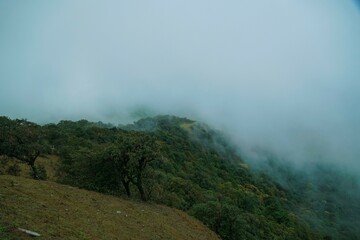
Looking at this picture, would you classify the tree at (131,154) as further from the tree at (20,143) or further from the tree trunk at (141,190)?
the tree at (20,143)

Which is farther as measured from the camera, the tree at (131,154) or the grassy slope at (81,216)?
the tree at (131,154)

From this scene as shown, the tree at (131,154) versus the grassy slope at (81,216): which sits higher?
the tree at (131,154)

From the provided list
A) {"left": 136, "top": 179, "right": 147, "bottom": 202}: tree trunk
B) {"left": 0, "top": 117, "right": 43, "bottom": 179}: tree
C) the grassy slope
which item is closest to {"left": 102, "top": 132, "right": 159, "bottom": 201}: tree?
{"left": 136, "top": 179, "right": 147, "bottom": 202}: tree trunk

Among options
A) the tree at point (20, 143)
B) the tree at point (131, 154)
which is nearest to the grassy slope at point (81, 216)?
the tree at point (131, 154)

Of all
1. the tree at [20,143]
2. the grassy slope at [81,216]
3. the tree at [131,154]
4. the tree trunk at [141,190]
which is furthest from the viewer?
the tree trunk at [141,190]

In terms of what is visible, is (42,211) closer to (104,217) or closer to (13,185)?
(104,217)

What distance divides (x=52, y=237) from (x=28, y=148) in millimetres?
31460

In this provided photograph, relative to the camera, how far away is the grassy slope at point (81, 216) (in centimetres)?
2961

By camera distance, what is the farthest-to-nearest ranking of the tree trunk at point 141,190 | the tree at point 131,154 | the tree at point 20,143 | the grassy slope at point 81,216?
the tree trunk at point 141,190 < the tree at point 131,154 < the tree at point 20,143 < the grassy slope at point 81,216

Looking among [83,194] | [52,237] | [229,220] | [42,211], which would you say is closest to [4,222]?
[52,237]

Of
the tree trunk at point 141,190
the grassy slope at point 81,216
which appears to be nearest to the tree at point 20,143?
the grassy slope at point 81,216

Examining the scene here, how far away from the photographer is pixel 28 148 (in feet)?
182

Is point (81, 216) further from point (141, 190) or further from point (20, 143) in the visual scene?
point (20, 143)

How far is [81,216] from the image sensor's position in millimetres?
36562
